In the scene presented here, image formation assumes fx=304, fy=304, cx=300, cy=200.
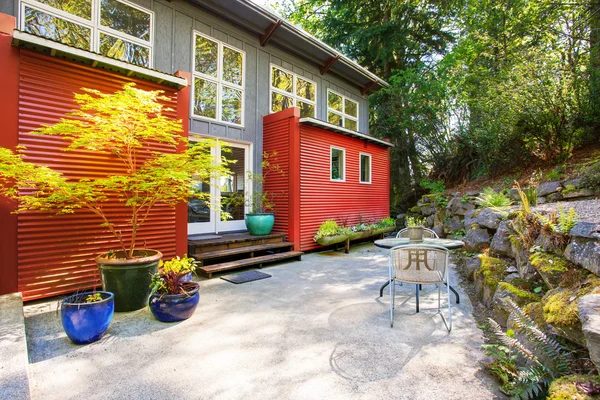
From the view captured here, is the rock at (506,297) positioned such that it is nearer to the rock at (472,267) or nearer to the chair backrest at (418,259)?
the chair backrest at (418,259)

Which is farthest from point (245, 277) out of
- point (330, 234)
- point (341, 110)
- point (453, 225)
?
point (341, 110)

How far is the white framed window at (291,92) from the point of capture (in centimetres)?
794

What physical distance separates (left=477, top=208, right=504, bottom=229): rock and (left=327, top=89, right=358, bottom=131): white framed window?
5.62 m

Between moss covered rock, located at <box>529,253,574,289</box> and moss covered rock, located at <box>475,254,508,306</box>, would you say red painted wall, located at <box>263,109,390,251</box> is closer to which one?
moss covered rock, located at <box>475,254,508,306</box>

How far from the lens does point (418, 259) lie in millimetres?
3070

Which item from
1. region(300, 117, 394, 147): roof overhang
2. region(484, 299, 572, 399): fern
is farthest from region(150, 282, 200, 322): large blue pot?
region(300, 117, 394, 147): roof overhang

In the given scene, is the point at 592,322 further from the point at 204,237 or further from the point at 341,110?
the point at 341,110

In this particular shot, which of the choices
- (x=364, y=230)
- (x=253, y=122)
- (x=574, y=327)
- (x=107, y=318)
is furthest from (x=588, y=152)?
(x=107, y=318)

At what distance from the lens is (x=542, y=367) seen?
1803mm

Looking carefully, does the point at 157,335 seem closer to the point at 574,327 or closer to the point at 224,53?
the point at 574,327

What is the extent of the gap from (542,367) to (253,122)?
6703 millimetres

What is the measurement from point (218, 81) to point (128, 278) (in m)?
4.76

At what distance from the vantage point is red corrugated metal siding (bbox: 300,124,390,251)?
7.20 m

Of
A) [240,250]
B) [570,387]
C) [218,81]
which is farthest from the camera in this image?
[218,81]
